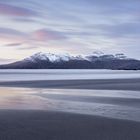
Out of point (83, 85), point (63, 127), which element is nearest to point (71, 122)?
point (63, 127)

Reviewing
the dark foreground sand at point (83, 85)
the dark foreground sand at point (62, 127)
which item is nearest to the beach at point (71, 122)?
the dark foreground sand at point (62, 127)

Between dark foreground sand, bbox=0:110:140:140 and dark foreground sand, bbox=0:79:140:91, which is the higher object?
dark foreground sand, bbox=0:79:140:91

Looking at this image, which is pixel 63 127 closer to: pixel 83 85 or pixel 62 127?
pixel 62 127

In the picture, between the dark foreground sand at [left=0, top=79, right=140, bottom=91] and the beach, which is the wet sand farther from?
the dark foreground sand at [left=0, top=79, right=140, bottom=91]

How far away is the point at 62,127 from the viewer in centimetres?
1273

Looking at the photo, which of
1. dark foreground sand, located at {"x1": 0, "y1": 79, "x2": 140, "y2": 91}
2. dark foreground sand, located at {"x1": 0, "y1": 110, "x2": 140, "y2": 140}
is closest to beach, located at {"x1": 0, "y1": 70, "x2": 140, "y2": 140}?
dark foreground sand, located at {"x1": 0, "y1": 110, "x2": 140, "y2": 140}

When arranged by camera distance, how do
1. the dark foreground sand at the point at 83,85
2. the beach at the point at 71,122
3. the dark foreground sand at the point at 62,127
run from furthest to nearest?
the dark foreground sand at the point at 83,85
the beach at the point at 71,122
the dark foreground sand at the point at 62,127

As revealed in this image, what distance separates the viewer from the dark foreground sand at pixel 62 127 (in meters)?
11.3

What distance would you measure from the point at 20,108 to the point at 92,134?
673 centimetres

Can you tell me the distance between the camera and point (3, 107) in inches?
696

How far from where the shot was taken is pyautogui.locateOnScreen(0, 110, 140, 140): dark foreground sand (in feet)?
37.0

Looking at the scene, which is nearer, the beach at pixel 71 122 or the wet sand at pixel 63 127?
the wet sand at pixel 63 127

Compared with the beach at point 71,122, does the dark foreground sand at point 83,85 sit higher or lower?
higher

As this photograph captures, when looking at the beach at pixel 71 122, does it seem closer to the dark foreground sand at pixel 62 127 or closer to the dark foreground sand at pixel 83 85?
the dark foreground sand at pixel 62 127
